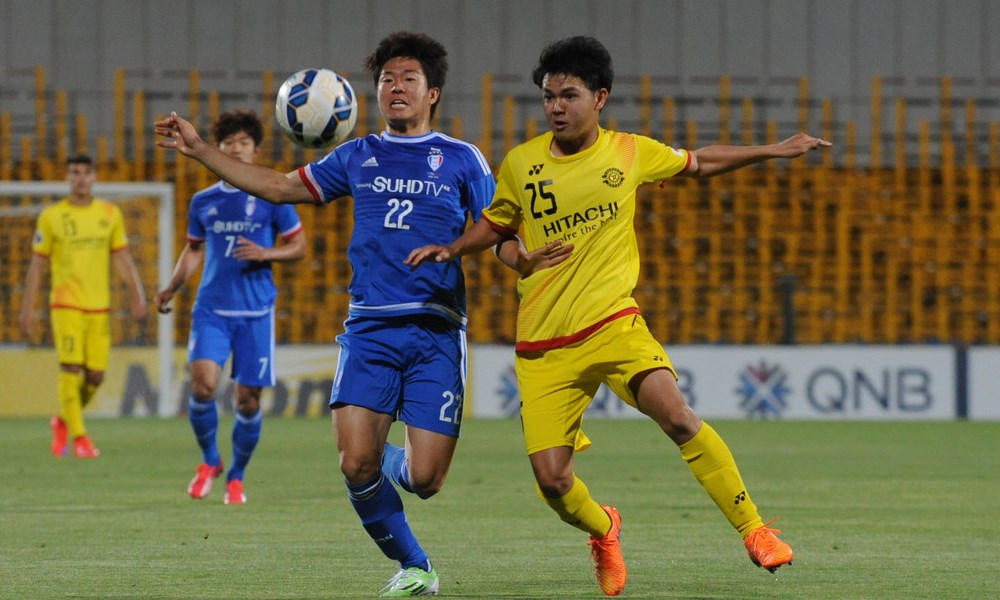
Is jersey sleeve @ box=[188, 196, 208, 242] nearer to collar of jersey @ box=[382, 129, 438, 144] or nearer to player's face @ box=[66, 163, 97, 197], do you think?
player's face @ box=[66, 163, 97, 197]

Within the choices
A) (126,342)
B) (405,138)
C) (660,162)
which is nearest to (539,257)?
(660,162)

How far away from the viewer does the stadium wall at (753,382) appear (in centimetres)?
1916

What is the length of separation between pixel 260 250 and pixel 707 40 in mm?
16323

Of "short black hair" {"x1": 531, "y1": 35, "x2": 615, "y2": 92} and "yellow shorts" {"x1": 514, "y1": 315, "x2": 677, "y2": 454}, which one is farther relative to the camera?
"short black hair" {"x1": 531, "y1": 35, "x2": 615, "y2": 92}

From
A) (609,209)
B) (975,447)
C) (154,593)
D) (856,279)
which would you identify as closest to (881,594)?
(609,209)

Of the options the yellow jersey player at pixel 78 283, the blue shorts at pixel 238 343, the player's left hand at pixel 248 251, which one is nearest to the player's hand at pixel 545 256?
the player's left hand at pixel 248 251

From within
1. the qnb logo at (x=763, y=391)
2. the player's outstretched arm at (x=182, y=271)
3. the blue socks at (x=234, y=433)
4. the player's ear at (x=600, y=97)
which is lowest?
the qnb logo at (x=763, y=391)

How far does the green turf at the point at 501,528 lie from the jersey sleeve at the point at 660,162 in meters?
1.58

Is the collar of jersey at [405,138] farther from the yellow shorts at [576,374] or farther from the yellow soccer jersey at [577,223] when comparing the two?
the yellow shorts at [576,374]

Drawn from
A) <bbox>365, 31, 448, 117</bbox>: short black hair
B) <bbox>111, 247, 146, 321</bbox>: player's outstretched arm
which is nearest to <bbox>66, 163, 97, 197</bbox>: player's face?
<bbox>111, 247, 146, 321</bbox>: player's outstretched arm

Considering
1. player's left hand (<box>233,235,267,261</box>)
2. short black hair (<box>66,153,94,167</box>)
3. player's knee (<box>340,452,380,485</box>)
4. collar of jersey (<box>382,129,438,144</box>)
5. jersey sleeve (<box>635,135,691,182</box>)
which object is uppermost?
short black hair (<box>66,153,94,167</box>)

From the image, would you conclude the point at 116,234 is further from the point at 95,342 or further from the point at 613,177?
the point at 613,177

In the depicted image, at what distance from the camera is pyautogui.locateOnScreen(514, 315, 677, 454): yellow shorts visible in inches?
225

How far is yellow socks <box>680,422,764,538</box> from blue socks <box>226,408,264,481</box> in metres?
4.27
